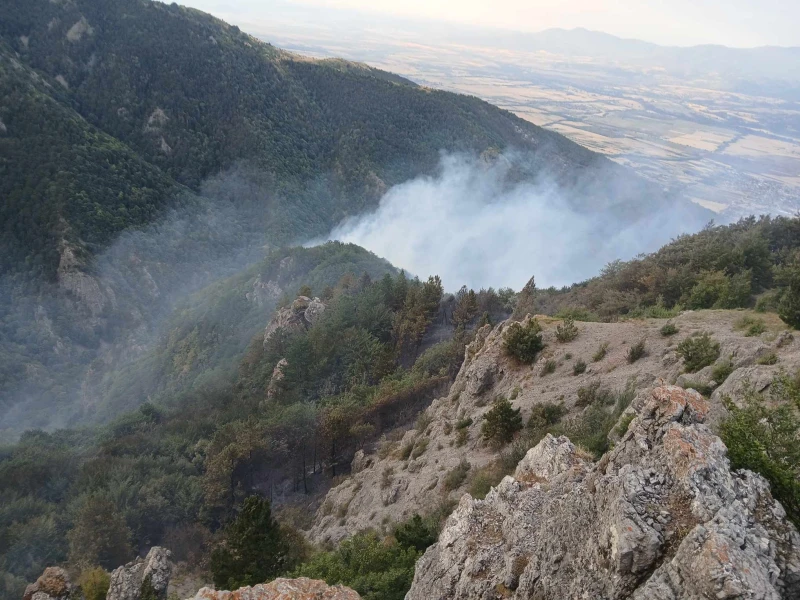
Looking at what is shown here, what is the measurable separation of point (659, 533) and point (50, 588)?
19.3 metres

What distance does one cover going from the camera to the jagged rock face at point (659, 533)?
5.03 meters

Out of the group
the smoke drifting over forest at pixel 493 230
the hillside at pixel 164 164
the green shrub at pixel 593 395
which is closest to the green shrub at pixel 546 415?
the green shrub at pixel 593 395

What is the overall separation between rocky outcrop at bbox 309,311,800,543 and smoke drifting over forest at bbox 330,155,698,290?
52.0m

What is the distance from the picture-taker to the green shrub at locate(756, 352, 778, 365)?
12.2 metres

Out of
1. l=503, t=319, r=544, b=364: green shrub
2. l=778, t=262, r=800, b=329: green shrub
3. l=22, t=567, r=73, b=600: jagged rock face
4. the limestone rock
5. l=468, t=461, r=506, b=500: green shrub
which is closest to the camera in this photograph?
l=778, t=262, r=800, b=329: green shrub

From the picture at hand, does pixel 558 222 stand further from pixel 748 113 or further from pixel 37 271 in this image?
pixel 748 113

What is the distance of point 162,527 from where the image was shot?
25078 mm

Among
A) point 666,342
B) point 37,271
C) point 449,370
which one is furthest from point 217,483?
point 37,271

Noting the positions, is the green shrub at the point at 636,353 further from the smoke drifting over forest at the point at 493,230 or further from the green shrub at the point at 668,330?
the smoke drifting over forest at the point at 493,230

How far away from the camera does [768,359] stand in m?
12.3

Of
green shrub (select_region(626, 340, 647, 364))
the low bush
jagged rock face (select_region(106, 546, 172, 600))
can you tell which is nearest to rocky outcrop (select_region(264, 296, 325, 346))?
the low bush

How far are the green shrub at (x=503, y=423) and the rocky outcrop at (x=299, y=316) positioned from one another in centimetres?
2705

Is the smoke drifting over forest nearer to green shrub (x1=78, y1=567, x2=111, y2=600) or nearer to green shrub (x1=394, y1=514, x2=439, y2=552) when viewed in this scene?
green shrub (x1=78, y1=567, x2=111, y2=600)

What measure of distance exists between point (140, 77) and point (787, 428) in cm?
11013
